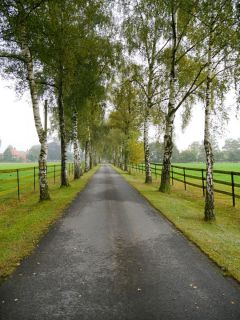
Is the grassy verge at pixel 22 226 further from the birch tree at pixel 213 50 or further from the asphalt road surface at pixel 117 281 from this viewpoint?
the birch tree at pixel 213 50

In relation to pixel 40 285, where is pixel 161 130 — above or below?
above

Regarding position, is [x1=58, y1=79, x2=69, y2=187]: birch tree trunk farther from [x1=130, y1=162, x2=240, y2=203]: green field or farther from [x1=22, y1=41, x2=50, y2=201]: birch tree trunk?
[x1=130, y1=162, x2=240, y2=203]: green field

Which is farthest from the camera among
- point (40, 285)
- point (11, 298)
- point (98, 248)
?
point (98, 248)

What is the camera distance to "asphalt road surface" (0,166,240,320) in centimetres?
424

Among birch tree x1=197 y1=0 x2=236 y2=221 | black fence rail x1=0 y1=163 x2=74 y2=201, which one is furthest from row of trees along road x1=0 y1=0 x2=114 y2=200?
birch tree x1=197 y1=0 x2=236 y2=221

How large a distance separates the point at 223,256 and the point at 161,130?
1864cm

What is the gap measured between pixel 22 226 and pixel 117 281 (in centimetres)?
506

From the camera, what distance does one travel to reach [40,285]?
5.07 meters

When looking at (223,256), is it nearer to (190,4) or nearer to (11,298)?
(11,298)

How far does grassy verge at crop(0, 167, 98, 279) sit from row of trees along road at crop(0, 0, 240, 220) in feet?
5.19

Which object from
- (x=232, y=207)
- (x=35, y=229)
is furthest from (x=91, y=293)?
(x=232, y=207)

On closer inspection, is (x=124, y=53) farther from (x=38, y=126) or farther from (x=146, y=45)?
(x=38, y=126)

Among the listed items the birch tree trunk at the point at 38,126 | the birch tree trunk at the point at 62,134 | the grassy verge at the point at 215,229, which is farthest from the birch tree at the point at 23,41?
the grassy verge at the point at 215,229


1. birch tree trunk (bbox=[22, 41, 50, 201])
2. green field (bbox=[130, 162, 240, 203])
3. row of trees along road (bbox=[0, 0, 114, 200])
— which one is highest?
row of trees along road (bbox=[0, 0, 114, 200])
